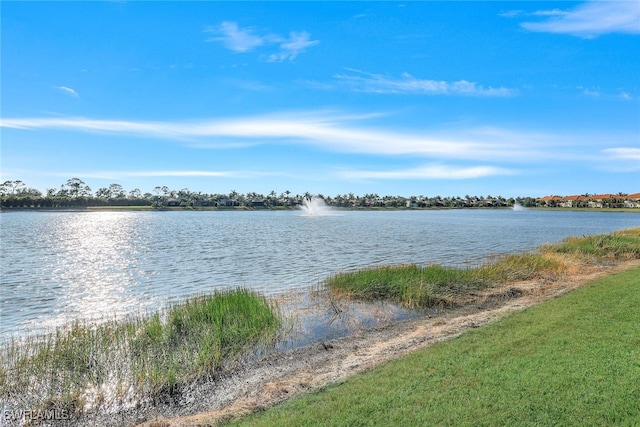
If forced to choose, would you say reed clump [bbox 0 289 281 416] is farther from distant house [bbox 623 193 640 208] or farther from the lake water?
distant house [bbox 623 193 640 208]

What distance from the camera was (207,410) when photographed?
7266 mm

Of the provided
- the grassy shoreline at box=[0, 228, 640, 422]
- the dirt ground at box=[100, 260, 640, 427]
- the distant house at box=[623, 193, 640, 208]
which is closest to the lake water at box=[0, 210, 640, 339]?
the grassy shoreline at box=[0, 228, 640, 422]

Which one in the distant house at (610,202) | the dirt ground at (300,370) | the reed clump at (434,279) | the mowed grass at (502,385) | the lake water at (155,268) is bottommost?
the lake water at (155,268)

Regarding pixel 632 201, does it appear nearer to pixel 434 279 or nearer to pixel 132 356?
pixel 434 279

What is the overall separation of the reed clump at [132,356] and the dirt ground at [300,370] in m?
0.68

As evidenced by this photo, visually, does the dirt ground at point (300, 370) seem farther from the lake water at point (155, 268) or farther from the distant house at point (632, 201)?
the distant house at point (632, 201)

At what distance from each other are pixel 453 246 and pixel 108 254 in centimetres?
3019

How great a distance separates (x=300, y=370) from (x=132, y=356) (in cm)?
417

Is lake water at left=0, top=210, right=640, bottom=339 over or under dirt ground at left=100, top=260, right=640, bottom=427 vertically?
under

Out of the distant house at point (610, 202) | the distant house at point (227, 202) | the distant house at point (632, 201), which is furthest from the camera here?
the distant house at point (227, 202)

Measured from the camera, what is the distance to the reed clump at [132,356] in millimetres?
8016

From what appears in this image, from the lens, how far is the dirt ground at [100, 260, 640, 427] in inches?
282

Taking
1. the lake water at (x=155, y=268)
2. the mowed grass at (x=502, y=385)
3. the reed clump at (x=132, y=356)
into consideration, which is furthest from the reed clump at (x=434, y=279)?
the mowed grass at (x=502, y=385)

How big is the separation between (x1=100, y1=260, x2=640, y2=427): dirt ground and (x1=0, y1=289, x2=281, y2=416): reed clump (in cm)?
68
